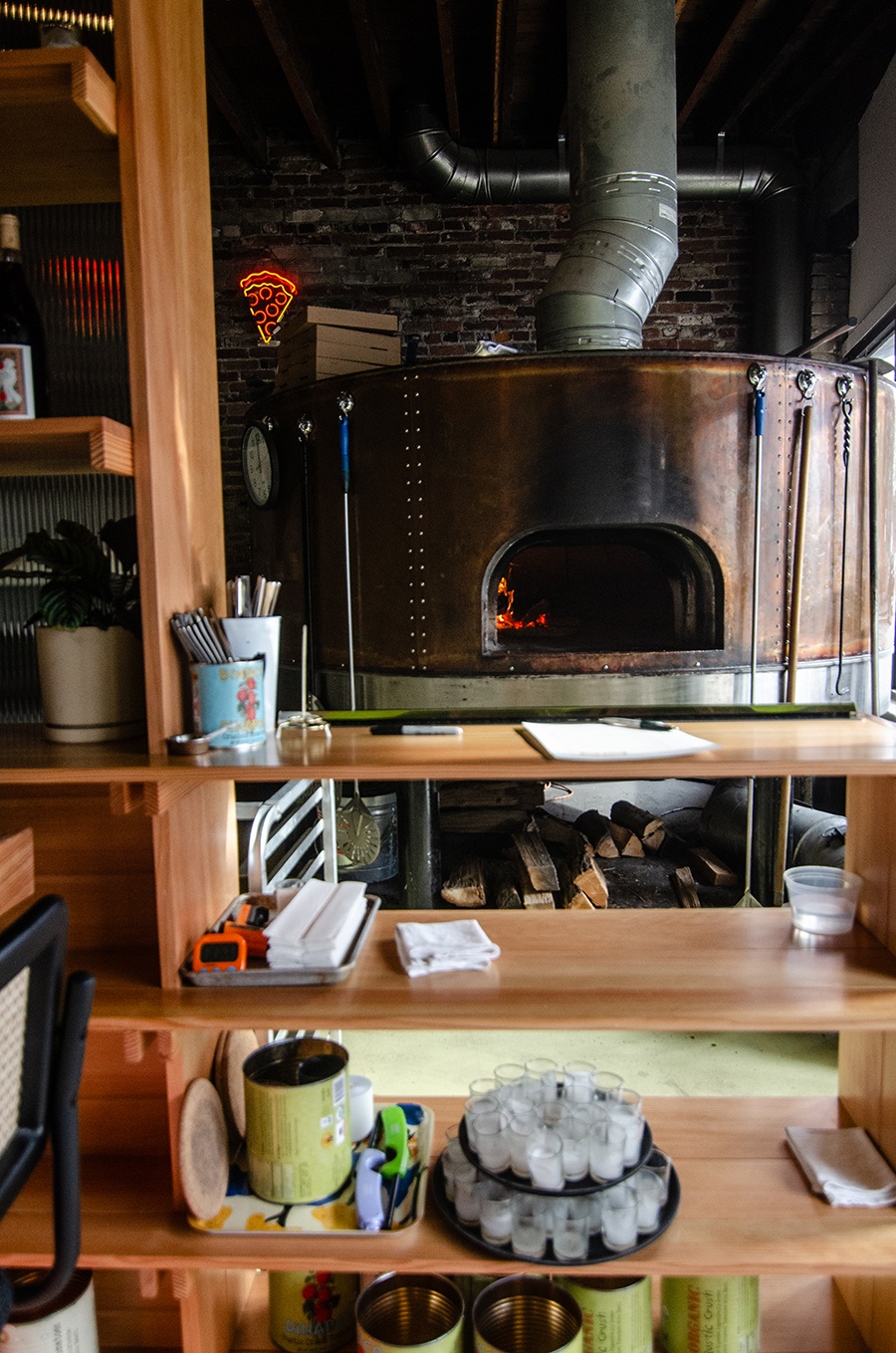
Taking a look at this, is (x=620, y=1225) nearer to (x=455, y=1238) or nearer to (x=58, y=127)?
(x=455, y=1238)

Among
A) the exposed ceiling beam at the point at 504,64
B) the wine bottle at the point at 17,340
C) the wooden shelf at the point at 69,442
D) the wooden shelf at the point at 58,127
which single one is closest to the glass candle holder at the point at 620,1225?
the wooden shelf at the point at 69,442

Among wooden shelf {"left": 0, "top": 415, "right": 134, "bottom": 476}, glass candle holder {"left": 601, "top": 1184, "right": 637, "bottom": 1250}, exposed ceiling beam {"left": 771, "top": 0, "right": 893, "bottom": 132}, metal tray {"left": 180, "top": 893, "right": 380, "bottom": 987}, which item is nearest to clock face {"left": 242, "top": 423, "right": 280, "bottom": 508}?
wooden shelf {"left": 0, "top": 415, "right": 134, "bottom": 476}

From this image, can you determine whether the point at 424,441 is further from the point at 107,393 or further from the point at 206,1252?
the point at 206,1252

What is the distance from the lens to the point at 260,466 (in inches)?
163

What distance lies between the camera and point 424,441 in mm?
3496

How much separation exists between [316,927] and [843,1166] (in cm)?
93

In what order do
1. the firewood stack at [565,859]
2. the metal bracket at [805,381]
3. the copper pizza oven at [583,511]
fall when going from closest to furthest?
the copper pizza oven at [583,511]
the metal bracket at [805,381]
the firewood stack at [565,859]

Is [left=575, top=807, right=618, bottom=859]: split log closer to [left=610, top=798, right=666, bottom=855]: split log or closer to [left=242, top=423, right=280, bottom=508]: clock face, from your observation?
[left=610, top=798, right=666, bottom=855]: split log

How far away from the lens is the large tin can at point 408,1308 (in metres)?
1.53

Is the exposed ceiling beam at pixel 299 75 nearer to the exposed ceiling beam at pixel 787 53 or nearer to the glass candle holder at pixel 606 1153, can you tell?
the exposed ceiling beam at pixel 787 53

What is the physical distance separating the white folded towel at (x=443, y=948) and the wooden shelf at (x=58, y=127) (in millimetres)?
1262

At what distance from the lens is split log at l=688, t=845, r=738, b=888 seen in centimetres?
377

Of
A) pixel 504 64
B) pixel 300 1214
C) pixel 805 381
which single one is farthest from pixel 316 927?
pixel 504 64

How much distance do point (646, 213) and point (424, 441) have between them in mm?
1258
